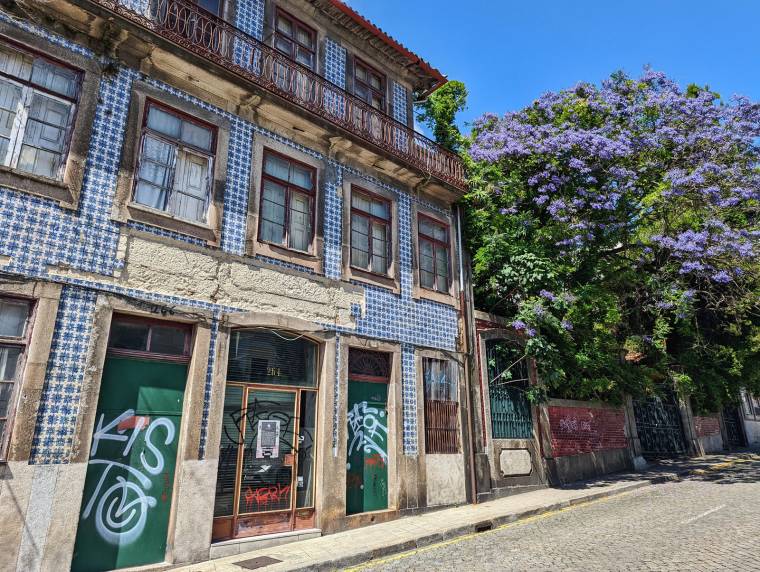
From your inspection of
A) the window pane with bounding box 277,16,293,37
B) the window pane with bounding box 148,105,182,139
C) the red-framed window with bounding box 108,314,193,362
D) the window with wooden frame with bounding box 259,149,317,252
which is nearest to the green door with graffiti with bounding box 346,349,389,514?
the window with wooden frame with bounding box 259,149,317,252

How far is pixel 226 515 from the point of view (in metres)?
6.79

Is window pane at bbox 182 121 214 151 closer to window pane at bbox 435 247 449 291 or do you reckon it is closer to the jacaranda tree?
window pane at bbox 435 247 449 291

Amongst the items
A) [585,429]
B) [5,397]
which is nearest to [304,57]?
[5,397]

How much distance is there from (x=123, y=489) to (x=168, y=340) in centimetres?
193

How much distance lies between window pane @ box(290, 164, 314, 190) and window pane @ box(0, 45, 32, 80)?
394cm

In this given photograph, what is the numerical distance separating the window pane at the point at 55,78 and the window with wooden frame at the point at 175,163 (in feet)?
3.08

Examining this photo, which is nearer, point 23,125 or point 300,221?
point 23,125

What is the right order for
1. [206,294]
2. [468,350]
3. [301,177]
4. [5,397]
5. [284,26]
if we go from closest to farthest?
[5,397] < [206,294] < [301,177] < [284,26] < [468,350]

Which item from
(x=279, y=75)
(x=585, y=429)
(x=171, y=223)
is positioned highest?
(x=279, y=75)

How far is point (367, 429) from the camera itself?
880 cm

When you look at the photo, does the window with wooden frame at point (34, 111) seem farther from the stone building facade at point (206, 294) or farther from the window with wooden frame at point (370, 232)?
the window with wooden frame at point (370, 232)

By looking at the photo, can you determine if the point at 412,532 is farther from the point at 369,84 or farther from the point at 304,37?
the point at 304,37

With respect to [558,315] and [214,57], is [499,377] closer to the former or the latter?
[558,315]

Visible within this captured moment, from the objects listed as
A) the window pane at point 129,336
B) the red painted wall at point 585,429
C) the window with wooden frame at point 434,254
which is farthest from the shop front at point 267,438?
the red painted wall at point 585,429
